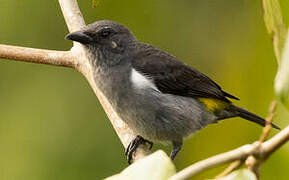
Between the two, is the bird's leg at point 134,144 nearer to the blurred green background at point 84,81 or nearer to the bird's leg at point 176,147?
the bird's leg at point 176,147

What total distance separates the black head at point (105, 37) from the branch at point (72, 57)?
0.43ft

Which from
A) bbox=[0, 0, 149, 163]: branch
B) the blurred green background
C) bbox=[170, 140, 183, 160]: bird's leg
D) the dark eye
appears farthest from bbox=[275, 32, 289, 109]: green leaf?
the blurred green background

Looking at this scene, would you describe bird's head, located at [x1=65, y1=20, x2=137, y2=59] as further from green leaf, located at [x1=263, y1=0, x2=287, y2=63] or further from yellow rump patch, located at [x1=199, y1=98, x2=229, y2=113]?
green leaf, located at [x1=263, y1=0, x2=287, y2=63]

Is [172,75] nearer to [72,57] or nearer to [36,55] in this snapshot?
[72,57]

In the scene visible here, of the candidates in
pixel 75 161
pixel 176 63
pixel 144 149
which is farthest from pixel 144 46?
pixel 75 161

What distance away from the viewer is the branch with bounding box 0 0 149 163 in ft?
11.7

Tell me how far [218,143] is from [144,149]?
0.94 m

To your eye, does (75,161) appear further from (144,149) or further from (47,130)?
(144,149)

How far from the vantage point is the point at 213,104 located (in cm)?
427

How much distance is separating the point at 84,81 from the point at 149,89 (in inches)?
85.4

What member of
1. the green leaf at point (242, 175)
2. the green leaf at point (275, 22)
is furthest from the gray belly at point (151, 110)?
the green leaf at point (242, 175)

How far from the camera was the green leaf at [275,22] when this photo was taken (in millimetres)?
1171

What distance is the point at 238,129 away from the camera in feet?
14.1

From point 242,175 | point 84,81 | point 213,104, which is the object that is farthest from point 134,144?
point 242,175
